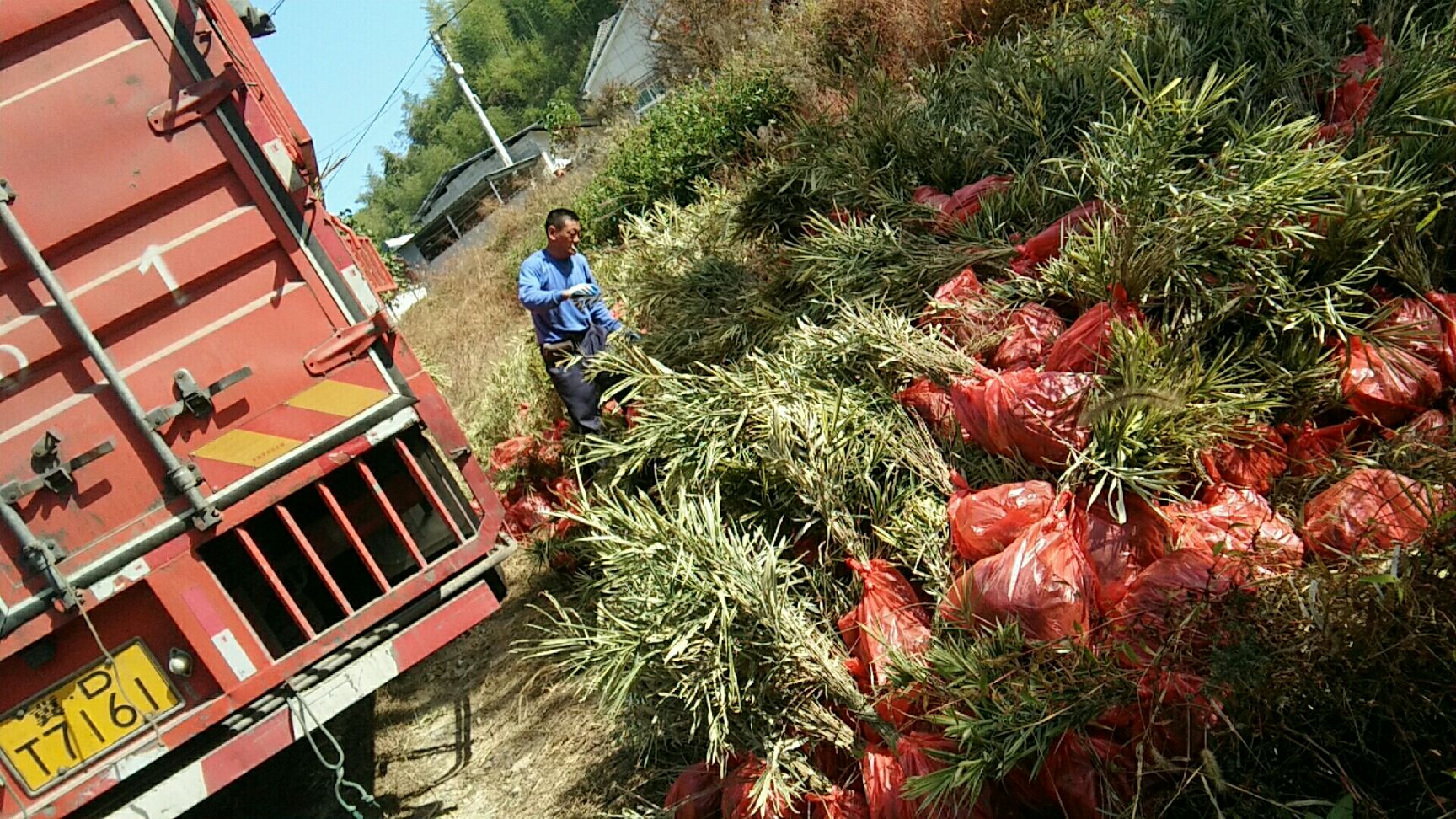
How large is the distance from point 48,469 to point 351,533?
988mm

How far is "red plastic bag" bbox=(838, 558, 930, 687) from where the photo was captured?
272 cm

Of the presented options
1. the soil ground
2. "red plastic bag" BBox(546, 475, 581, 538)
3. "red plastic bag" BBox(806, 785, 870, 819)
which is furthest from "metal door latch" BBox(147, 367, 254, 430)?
"red plastic bag" BBox(806, 785, 870, 819)

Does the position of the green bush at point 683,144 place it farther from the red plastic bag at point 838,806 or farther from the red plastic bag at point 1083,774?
the red plastic bag at point 1083,774

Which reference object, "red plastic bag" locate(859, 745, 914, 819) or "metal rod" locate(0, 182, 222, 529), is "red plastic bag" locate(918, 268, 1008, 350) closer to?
"red plastic bag" locate(859, 745, 914, 819)

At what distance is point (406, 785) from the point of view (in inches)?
174

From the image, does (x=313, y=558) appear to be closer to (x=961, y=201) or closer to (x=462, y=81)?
(x=961, y=201)

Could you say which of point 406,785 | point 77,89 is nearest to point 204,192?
point 77,89

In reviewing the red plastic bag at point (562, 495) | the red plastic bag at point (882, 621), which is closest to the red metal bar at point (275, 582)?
the red plastic bag at point (562, 495)

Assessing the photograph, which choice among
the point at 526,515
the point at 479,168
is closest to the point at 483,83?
the point at 479,168

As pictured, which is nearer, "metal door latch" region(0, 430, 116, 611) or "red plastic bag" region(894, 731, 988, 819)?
"red plastic bag" region(894, 731, 988, 819)

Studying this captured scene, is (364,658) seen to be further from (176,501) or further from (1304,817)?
(1304,817)

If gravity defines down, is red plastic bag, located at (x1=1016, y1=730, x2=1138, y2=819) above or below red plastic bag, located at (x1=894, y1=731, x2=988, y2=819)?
below

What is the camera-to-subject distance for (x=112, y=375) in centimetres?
309

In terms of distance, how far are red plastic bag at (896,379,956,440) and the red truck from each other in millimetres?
1877
